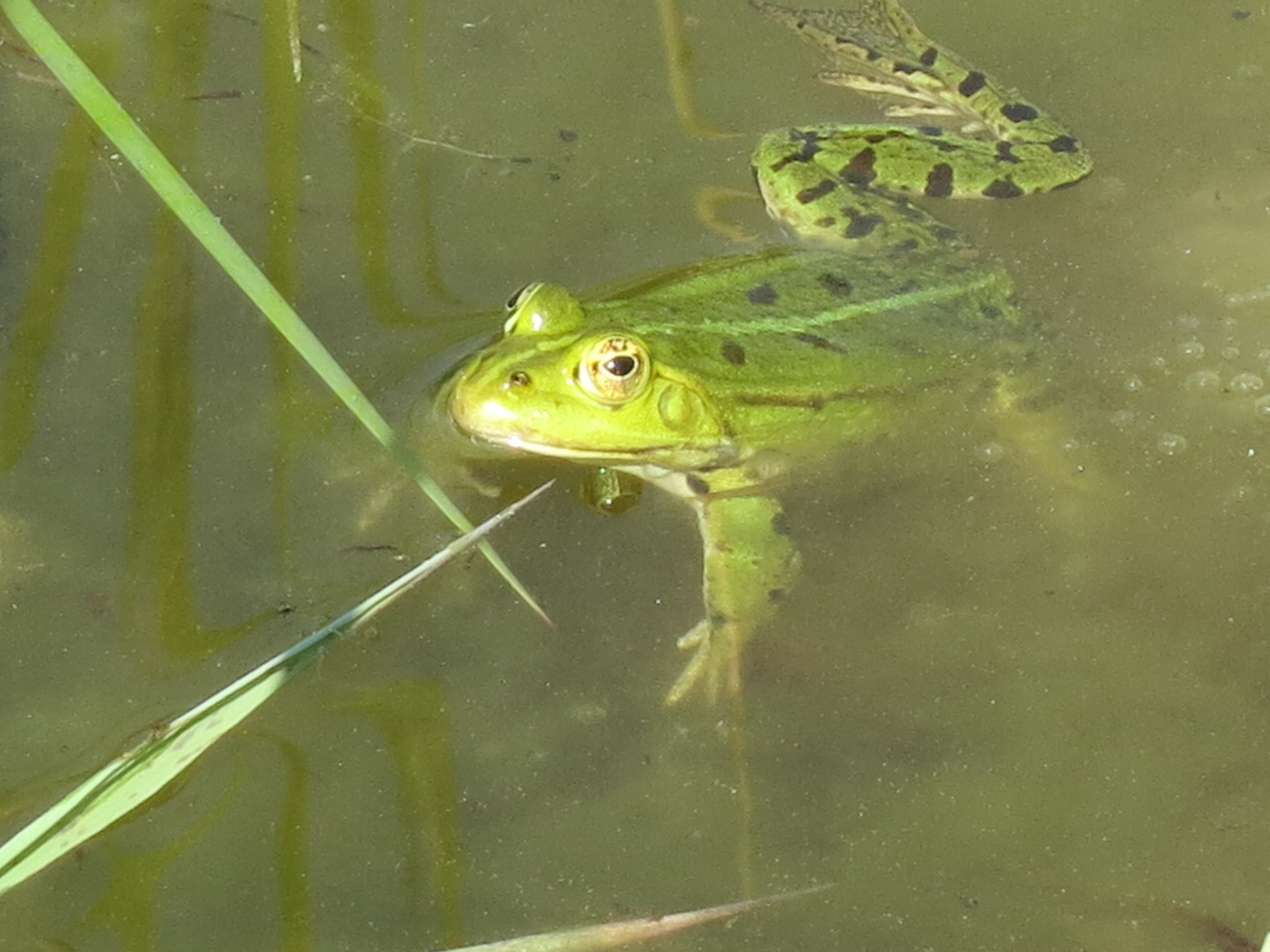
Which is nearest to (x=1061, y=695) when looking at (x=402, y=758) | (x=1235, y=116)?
(x=402, y=758)

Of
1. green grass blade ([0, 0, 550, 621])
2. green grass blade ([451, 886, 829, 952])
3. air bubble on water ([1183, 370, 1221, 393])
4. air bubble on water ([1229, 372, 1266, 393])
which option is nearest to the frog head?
green grass blade ([0, 0, 550, 621])

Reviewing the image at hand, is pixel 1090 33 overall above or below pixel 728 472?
above

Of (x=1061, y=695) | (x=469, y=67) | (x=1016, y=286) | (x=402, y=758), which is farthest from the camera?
(x=469, y=67)

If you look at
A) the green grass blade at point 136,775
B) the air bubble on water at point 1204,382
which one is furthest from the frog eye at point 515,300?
the air bubble on water at point 1204,382

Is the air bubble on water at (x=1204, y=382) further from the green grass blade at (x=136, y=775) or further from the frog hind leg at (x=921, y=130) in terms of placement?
the green grass blade at (x=136, y=775)

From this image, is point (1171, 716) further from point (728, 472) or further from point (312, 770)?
point (312, 770)

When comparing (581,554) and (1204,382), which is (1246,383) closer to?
(1204,382)
